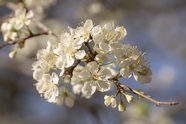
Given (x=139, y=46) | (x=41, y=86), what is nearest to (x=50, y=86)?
(x=41, y=86)

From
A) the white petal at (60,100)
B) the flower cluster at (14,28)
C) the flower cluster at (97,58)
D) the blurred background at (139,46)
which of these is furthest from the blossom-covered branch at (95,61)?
the blurred background at (139,46)

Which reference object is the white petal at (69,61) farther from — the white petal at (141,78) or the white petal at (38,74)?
the white petal at (141,78)

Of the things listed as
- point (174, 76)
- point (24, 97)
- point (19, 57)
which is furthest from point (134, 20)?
point (24, 97)

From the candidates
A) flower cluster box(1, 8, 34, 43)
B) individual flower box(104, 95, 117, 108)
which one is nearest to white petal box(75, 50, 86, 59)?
individual flower box(104, 95, 117, 108)

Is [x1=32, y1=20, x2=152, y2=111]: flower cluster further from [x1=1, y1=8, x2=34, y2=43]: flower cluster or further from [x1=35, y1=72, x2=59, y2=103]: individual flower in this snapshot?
[x1=1, y1=8, x2=34, y2=43]: flower cluster

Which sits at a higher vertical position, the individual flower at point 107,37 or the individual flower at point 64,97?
the individual flower at point 107,37

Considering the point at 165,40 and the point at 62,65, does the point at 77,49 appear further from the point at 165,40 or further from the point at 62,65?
the point at 165,40
